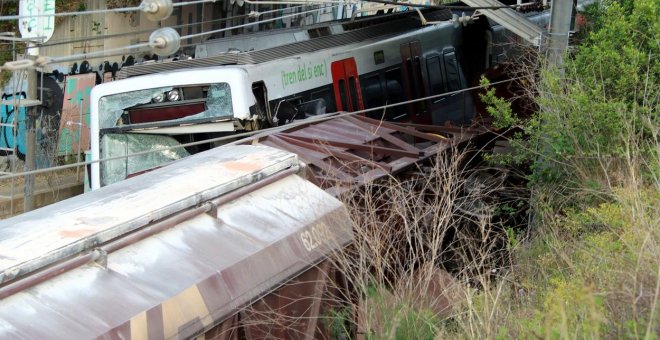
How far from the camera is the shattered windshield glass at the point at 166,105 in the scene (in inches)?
505

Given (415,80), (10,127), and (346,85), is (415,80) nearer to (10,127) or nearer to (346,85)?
(346,85)

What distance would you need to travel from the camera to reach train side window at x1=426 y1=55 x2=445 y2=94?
19119 mm

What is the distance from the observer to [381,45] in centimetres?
1748

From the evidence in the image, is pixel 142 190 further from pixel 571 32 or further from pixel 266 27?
pixel 266 27

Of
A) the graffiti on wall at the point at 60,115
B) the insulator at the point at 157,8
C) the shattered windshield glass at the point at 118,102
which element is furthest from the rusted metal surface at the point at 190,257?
the graffiti on wall at the point at 60,115

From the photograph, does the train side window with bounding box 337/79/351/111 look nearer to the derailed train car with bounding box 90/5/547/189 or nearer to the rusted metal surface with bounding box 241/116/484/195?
the derailed train car with bounding box 90/5/547/189

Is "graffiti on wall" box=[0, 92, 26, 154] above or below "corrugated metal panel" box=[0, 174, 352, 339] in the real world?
below

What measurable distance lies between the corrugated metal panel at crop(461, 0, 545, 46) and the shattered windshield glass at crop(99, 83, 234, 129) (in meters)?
Answer: 4.78

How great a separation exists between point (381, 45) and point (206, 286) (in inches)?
443

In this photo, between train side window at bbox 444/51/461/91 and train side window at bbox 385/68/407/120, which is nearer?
train side window at bbox 385/68/407/120

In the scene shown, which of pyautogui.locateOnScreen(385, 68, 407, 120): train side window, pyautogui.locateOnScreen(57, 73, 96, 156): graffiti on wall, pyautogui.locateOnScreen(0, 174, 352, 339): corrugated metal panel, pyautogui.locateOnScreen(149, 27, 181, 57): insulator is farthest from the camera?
Answer: pyautogui.locateOnScreen(57, 73, 96, 156): graffiti on wall

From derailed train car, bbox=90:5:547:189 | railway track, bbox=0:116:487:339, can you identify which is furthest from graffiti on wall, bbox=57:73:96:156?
railway track, bbox=0:116:487:339

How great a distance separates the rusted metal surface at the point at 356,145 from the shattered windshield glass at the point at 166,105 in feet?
4.04

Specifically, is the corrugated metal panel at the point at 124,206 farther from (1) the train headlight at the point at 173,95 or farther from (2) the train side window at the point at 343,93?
(2) the train side window at the point at 343,93
